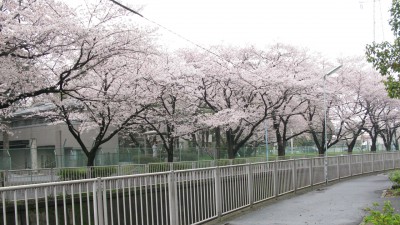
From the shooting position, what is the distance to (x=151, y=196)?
6.95m

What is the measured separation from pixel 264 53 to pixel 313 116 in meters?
8.70

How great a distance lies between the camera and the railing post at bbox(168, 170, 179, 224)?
23.8 ft

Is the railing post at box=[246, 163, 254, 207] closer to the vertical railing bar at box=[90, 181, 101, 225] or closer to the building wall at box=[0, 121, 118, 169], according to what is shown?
the vertical railing bar at box=[90, 181, 101, 225]

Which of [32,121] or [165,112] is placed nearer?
[165,112]

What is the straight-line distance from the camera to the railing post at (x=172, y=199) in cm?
724

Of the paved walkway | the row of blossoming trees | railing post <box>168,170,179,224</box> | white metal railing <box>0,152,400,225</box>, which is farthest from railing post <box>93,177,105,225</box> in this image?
the row of blossoming trees

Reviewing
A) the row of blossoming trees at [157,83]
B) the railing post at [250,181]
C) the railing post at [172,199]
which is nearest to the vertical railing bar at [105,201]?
the railing post at [172,199]

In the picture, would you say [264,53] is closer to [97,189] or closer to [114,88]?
[114,88]

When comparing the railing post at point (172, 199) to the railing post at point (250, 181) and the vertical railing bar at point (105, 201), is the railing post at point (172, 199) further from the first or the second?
the railing post at point (250, 181)

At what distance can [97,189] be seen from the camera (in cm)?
563

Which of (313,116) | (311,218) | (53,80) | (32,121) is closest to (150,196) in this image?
(311,218)

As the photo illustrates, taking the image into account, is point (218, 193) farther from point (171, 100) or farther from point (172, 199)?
point (171, 100)

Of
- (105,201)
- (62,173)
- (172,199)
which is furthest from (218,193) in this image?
(62,173)

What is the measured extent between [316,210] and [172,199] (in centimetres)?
471
